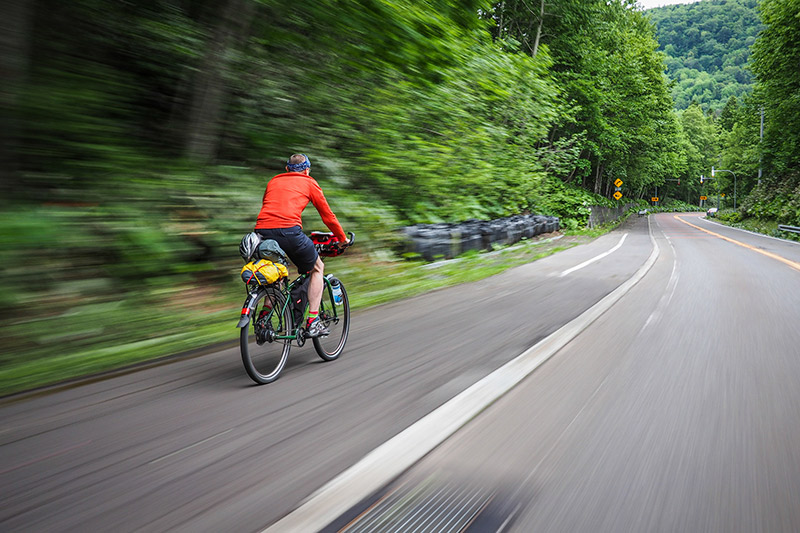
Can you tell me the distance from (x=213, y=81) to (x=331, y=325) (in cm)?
486

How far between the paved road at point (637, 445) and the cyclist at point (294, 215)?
6.69ft

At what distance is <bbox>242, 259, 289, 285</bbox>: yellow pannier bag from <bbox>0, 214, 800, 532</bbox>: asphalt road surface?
86cm

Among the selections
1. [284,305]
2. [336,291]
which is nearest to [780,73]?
[336,291]

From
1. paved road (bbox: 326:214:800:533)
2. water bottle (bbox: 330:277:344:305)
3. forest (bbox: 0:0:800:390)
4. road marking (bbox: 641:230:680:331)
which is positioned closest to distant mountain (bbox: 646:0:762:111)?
road marking (bbox: 641:230:680:331)

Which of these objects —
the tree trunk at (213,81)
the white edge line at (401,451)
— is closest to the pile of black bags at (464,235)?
the tree trunk at (213,81)

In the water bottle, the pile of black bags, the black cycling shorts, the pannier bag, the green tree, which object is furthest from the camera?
the green tree

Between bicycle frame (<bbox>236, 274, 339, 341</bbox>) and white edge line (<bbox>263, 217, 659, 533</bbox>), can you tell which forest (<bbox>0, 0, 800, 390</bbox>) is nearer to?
bicycle frame (<bbox>236, 274, 339, 341</bbox>)

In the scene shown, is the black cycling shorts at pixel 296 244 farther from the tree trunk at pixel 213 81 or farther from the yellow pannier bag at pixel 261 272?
the tree trunk at pixel 213 81

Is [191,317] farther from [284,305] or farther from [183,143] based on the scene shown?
[183,143]

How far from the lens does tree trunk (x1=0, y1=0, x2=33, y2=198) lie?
16.2 feet

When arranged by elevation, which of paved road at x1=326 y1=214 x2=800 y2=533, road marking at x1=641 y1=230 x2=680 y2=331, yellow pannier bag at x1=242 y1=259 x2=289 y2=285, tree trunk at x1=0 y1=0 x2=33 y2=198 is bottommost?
road marking at x1=641 y1=230 x2=680 y2=331

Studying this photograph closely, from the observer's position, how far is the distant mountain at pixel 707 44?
14762 cm

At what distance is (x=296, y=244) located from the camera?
166 inches

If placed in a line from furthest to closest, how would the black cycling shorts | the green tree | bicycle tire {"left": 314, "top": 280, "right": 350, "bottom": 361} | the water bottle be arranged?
the green tree
the water bottle
bicycle tire {"left": 314, "top": 280, "right": 350, "bottom": 361}
the black cycling shorts
